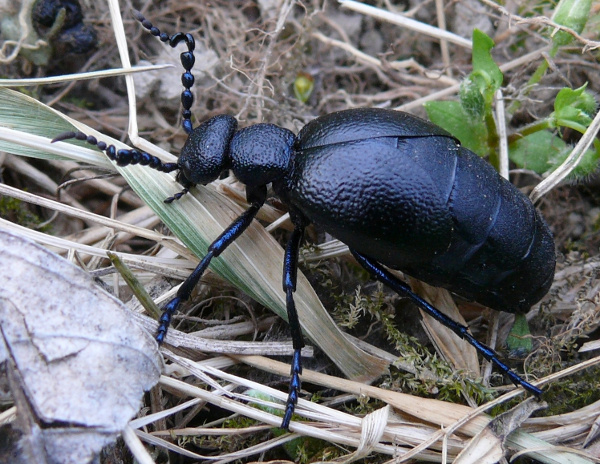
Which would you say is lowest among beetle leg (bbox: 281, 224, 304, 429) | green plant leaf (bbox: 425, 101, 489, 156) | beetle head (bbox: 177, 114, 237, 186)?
beetle leg (bbox: 281, 224, 304, 429)

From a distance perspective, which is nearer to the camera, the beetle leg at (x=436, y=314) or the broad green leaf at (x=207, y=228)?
the beetle leg at (x=436, y=314)

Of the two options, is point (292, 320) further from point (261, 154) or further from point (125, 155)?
point (125, 155)

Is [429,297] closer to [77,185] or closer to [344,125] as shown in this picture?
[344,125]

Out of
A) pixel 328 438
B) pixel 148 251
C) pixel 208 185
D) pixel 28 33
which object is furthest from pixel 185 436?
pixel 28 33

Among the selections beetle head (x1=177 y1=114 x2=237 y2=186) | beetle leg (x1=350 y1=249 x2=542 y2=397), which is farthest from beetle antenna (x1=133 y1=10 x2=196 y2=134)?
beetle leg (x1=350 y1=249 x2=542 y2=397)

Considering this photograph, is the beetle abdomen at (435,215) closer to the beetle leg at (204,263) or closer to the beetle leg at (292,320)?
the beetle leg at (292,320)

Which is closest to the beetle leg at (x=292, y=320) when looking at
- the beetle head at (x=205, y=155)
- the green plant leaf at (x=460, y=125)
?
the beetle head at (x=205, y=155)

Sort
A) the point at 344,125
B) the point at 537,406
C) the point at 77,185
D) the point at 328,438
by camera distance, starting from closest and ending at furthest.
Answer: the point at 328,438
the point at 537,406
the point at 344,125
the point at 77,185

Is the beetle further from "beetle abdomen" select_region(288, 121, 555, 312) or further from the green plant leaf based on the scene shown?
the green plant leaf
